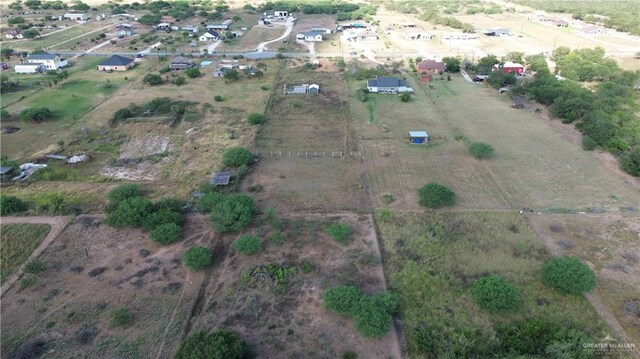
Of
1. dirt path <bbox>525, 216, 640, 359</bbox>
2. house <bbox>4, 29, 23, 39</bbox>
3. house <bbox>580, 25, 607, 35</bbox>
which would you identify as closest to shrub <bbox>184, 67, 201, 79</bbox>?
house <bbox>4, 29, 23, 39</bbox>

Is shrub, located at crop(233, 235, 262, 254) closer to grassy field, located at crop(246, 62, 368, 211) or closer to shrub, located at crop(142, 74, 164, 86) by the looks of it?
grassy field, located at crop(246, 62, 368, 211)

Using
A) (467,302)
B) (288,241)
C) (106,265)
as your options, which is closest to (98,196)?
(106,265)

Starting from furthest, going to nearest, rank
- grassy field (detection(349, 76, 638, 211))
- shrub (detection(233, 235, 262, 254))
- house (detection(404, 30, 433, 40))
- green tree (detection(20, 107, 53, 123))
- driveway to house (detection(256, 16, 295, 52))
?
house (detection(404, 30, 433, 40)), driveway to house (detection(256, 16, 295, 52)), green tree (detection(20, 107, 53, 123)), grassy field (detection(349, 76, 638, 211)), shrub (detection(233, 235, 262, 254))

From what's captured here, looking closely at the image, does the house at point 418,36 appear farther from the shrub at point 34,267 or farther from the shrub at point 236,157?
the shrub at point 34,267

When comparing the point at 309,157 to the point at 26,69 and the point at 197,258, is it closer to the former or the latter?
the point at 197,258

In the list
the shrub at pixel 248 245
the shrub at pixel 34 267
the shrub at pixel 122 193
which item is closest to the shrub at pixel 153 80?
the shrub at pixel 122 193

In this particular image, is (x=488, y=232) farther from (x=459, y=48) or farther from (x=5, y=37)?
(x=5, y=37)
